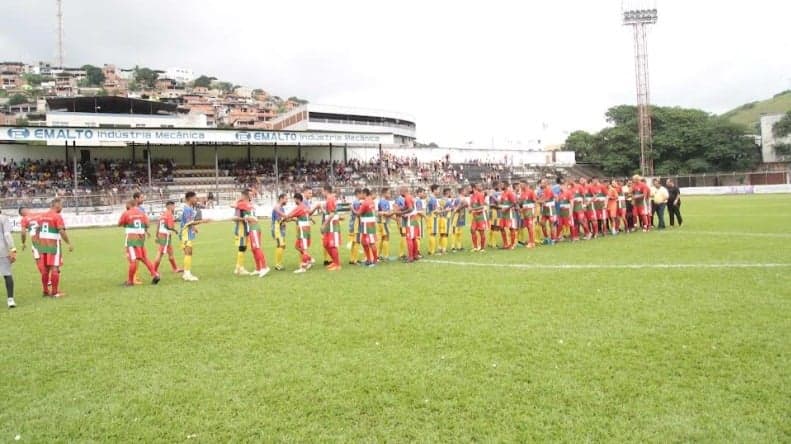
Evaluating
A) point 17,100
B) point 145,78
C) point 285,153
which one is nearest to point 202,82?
point 145,78

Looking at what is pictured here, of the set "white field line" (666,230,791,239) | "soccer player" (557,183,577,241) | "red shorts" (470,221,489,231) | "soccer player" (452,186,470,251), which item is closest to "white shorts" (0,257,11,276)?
"soccer player" (452,186,470,251)

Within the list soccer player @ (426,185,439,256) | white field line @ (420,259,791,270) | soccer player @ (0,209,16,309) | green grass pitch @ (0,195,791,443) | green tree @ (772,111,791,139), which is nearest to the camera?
green grass pitch @ (0,195,791,443)

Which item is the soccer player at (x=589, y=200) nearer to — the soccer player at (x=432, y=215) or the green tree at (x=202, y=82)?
the soccer player at (x=432, y=215)

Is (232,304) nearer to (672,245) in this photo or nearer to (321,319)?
(321,319)

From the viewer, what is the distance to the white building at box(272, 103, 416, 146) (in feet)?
273

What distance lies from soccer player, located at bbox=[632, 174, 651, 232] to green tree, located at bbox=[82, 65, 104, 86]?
180 meters

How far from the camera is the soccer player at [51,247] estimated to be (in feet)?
37.3

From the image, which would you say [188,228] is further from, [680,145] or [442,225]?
[680,145]

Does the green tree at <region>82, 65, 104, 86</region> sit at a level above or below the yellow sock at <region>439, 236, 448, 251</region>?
above

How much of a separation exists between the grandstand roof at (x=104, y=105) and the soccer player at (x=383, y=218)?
2037 inches

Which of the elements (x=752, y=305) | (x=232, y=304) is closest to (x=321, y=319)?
(x=232, y=304)

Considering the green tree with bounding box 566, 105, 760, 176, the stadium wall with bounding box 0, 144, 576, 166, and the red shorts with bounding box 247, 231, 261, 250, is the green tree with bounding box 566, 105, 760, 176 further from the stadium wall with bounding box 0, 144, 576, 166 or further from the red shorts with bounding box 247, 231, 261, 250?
the red shorts with bounding box 247, 231, 261, 250

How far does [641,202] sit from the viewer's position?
19.9m

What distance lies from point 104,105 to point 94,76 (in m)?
131
